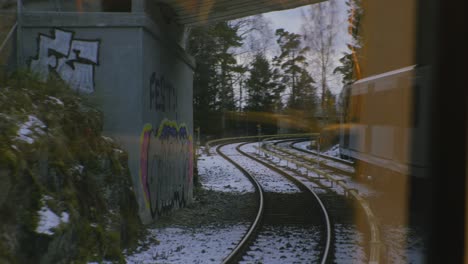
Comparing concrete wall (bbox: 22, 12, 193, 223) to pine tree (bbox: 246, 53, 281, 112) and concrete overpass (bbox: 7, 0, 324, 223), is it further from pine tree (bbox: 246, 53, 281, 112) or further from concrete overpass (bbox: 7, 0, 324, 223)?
pine tree (bbox: 246, 53, 281, 112)

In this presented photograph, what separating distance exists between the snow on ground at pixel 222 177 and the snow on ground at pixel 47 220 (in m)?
9.85

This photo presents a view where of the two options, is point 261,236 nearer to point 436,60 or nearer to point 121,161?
point 121,161

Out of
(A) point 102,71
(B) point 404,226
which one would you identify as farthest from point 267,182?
(A) point 102,71

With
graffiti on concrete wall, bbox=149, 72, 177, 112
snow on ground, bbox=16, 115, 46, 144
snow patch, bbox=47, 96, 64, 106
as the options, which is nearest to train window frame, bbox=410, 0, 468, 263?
graffiti on concrete wall, bbox=149, 72, 177, 112

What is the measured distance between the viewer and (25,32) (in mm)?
8242

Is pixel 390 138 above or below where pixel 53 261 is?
above

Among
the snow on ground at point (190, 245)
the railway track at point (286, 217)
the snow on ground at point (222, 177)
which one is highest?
the snow on ground at point (190, 245)

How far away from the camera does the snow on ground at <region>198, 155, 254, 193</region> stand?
1537 cm

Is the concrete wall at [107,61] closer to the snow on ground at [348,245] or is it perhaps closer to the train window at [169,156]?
the train window at [169,156]

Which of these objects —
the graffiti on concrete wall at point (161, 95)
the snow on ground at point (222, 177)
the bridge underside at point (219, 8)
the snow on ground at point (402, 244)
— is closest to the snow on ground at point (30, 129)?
the graffiti on concrete wall at point (161, 95)

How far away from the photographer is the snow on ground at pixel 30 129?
5082 mm

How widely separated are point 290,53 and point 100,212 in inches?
1801

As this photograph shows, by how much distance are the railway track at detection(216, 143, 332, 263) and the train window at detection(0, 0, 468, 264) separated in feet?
0.14

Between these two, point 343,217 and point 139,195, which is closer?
point 139,195
